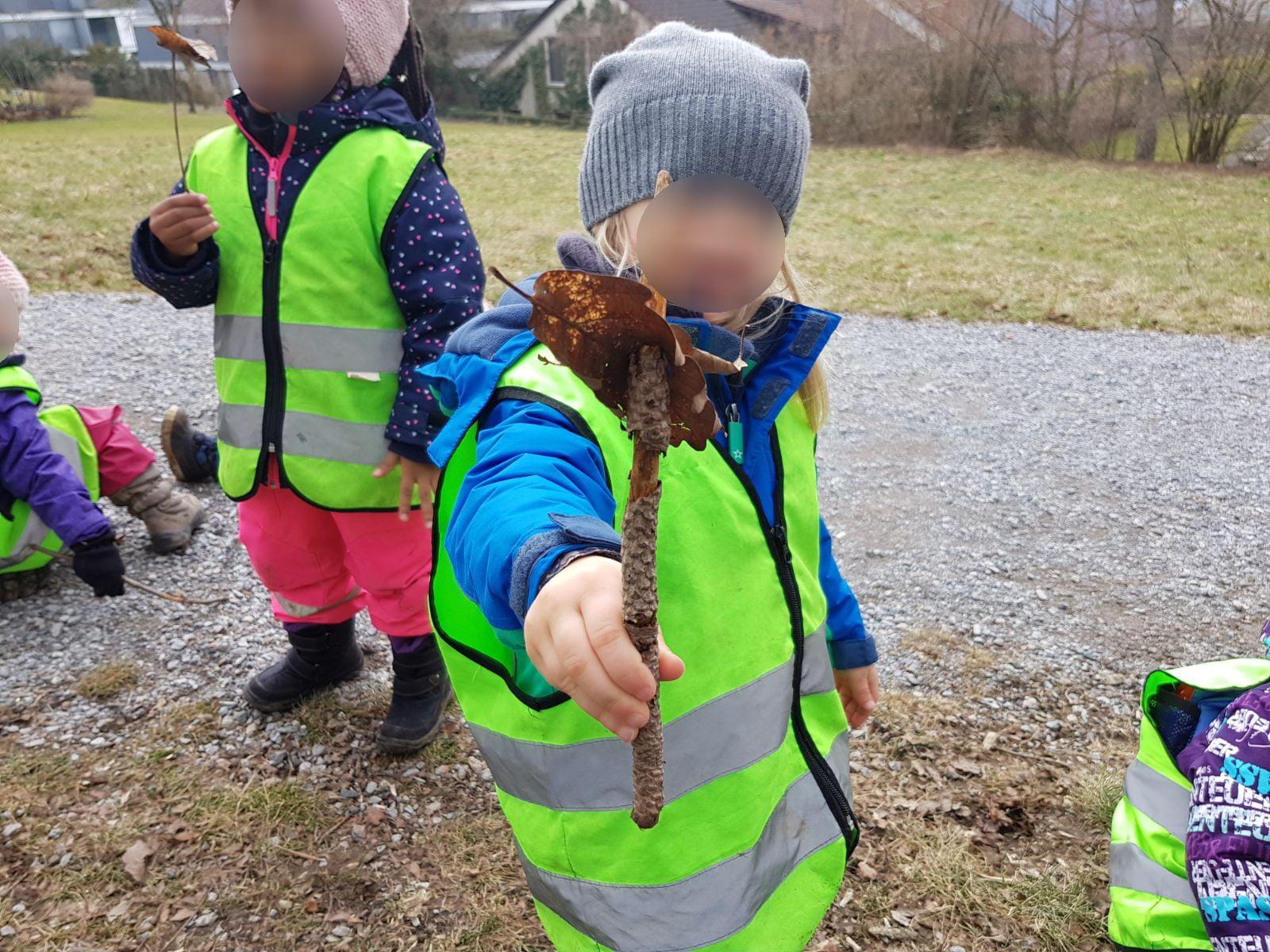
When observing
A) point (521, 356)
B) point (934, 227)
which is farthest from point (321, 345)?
point (934, 227)

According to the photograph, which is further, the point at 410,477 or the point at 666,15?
the point at 666,15

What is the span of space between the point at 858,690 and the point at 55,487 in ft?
9.31

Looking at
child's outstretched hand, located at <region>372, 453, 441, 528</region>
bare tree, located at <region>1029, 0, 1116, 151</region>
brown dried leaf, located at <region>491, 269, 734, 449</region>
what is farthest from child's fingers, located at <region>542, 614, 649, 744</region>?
bare tree, located at <region>1029, 0, 1116, 151</region>

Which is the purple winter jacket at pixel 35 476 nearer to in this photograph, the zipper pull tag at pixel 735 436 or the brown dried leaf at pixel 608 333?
the zipper pull tag at pixel 735 436

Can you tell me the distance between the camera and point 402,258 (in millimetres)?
2279

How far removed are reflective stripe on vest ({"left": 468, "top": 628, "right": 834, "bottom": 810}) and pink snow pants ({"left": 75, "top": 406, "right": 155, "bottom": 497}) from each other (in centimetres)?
306

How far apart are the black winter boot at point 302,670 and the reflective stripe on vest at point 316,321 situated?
2.10ft

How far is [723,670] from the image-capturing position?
55.1 inches

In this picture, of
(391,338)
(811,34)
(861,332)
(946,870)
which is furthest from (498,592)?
(811,34)

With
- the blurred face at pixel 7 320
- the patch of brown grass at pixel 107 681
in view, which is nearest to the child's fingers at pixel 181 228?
the blurred face at pixel 7 320

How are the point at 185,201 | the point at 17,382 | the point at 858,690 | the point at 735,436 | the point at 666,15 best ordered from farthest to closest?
1. the point at 666,15
2. the point at 17,382
3. the point at 185,201
4. the point at 858,690
5. the point at 735,436

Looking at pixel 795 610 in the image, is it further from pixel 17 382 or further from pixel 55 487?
pixel 17 382

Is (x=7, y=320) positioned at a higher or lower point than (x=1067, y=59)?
lower

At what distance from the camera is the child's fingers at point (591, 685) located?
2.60 ft
